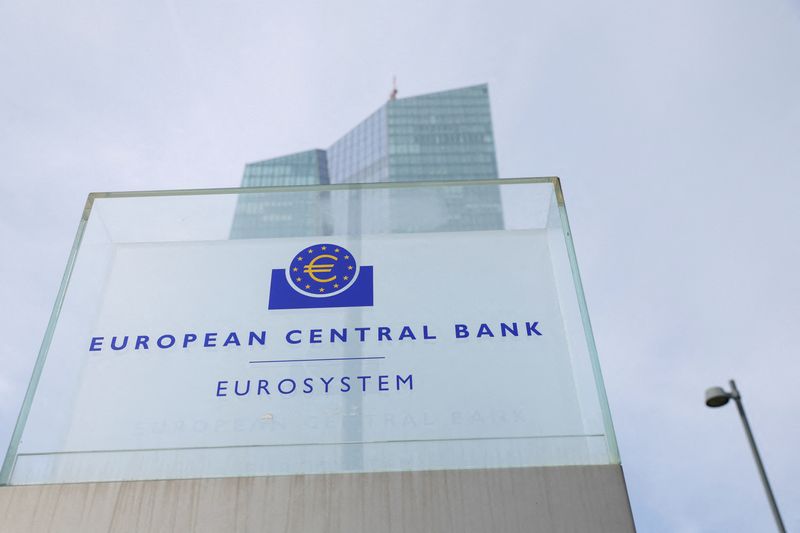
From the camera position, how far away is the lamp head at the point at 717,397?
21.8 ft

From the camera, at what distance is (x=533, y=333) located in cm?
521

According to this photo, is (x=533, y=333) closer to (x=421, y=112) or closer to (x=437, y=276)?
(x=437, y=276)

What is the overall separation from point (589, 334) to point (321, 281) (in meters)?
2.26

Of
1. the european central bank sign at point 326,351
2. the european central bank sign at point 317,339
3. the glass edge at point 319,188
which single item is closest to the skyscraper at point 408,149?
the glass edge at point 319,188

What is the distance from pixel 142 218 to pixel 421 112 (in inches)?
3208

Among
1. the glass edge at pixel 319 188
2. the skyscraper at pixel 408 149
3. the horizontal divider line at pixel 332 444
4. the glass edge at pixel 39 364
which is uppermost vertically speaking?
the skyscraper at pixel 408 149

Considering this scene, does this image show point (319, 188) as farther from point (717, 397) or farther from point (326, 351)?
point (717, 397)

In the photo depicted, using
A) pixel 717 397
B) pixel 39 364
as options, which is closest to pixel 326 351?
pixel 39 364

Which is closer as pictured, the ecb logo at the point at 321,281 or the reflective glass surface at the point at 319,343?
the reflective glass surface at the point at 319,343

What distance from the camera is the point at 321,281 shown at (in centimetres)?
559

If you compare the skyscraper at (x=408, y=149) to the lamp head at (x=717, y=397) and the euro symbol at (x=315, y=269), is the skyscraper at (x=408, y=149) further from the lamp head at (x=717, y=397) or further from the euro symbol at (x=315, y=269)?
the euro symbol at (x=315, y=269)

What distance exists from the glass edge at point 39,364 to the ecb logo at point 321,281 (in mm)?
1725

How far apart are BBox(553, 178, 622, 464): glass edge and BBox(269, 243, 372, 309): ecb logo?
5.66 feet

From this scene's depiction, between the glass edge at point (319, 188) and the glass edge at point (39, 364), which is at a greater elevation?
the glass edge at point (319, 188)
